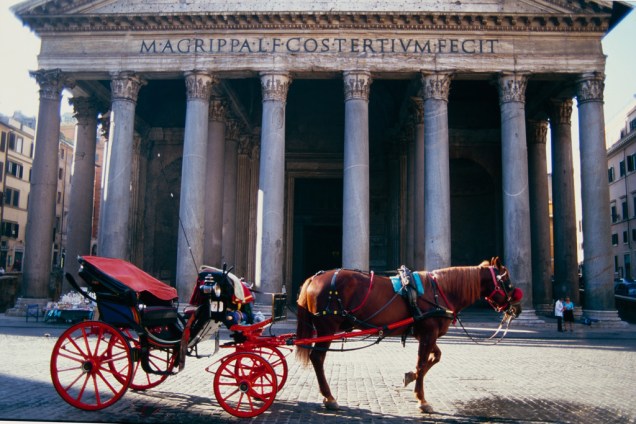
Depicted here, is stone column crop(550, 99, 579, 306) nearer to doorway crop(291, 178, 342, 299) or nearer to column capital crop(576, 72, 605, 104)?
column capital crop(576, 72, 605, 104)

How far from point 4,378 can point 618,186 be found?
22.6 meters

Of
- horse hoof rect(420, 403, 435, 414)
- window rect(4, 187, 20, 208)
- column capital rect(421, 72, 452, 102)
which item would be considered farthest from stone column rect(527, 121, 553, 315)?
window rect(4, 187, 20, 208)

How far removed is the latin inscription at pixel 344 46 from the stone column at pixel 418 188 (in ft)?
10.2

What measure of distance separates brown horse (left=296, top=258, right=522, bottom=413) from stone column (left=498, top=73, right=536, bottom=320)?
37.8 feet

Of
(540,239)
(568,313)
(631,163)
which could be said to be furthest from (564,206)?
(568,313)

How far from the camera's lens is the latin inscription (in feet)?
62.7

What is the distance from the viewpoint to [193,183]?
61.8 ft

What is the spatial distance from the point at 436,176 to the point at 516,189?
2784mm

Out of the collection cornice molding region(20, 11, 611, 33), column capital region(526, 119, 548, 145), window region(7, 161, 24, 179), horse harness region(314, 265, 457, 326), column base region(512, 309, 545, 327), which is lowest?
column base region(512, 309, 545, 327)

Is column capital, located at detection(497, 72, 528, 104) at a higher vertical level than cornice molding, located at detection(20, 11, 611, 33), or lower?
lower

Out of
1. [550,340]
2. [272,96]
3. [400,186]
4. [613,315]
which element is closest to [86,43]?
[272,96]

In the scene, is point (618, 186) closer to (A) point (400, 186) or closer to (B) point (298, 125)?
(A) point (400, 186)

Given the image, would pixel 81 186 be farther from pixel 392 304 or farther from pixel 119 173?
pixel 392 304

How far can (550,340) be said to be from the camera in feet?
51.3
